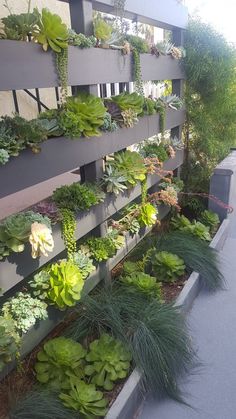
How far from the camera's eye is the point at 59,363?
1581 millimetres

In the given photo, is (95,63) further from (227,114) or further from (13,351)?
(227,114)

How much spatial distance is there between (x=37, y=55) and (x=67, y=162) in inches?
19.5

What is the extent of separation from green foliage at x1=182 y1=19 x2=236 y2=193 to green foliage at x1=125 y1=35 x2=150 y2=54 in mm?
993

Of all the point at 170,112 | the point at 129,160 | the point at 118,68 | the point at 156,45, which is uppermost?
the point at 156,45

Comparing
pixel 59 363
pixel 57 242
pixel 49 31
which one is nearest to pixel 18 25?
pixel 49 31

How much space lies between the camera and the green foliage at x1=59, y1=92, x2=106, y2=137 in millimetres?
1621

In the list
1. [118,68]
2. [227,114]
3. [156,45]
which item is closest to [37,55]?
[118,68]

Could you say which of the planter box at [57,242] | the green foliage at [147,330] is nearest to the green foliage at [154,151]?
the planter box at [57,242]

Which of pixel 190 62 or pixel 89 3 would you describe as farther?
pixel 190 62

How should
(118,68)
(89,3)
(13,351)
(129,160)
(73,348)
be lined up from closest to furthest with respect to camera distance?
(13,351), (73,348), (89,3), (118,68), (129,160)

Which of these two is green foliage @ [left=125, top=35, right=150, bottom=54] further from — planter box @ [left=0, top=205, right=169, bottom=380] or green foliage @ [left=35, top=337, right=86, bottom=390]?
green foliage @ [left=35, top=337, right=86, bottom=390]

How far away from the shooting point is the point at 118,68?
212 cm

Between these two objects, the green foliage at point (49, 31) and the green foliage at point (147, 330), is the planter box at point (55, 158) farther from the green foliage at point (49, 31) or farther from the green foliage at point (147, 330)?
the green foliage at point (147, 330)

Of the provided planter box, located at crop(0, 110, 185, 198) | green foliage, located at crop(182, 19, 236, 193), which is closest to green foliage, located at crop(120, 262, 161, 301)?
planter box, located at crop(0, 110, 185, 198)
